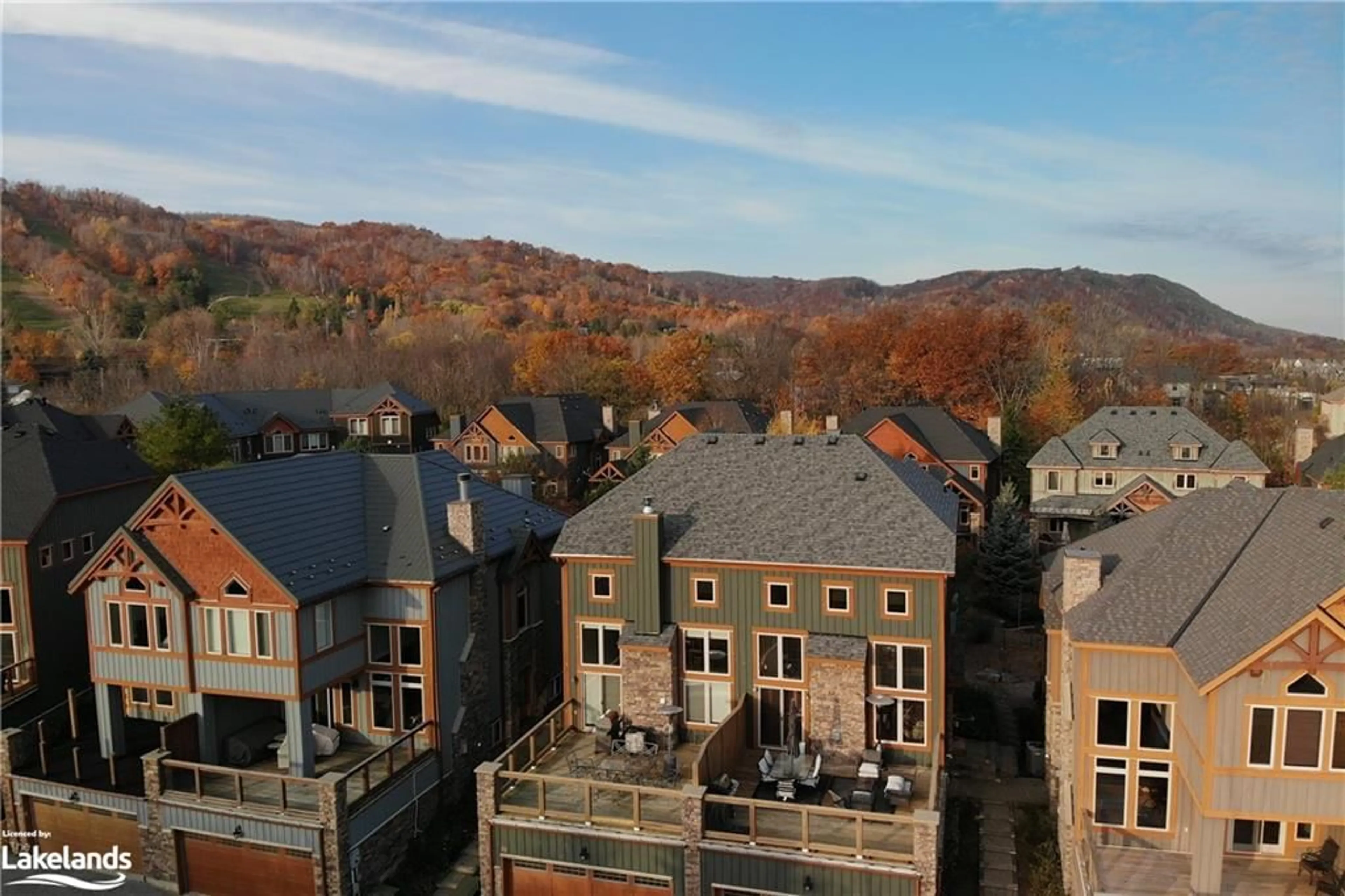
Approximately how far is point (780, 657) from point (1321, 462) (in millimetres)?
42879

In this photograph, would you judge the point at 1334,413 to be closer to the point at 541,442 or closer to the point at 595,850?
the point at 541,442

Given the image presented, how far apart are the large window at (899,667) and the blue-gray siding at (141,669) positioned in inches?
576

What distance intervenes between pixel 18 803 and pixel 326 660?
25.2 feet

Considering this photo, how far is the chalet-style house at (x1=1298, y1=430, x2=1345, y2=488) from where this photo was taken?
149ft

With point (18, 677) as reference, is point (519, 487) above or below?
above

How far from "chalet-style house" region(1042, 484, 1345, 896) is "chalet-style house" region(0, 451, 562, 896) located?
514 inches

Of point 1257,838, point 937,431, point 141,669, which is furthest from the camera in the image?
point 937,431

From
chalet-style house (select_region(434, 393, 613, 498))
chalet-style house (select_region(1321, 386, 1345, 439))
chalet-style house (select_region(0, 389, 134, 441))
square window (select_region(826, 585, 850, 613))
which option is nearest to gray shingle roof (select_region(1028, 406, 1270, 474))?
chalet-style house (select_region(1321, 386, 1345, 439))

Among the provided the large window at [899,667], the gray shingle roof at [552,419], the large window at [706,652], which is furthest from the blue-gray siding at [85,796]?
the gray shingle roof at [552,419]

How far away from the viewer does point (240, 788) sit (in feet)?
57.8

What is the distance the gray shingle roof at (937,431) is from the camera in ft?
162

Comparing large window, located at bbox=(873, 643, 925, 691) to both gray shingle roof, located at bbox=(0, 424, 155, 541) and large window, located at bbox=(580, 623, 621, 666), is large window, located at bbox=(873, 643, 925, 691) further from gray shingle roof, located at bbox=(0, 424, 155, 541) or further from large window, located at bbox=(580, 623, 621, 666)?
gray shingle roof, located at bbox=(0, 424, 155, 541)

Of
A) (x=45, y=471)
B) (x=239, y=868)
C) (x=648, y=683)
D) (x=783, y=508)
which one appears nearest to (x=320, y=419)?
(x=45, y=471)

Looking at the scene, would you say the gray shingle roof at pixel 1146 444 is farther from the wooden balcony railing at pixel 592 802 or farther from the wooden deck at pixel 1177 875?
the wooden balcony railing at pixel 592 802
